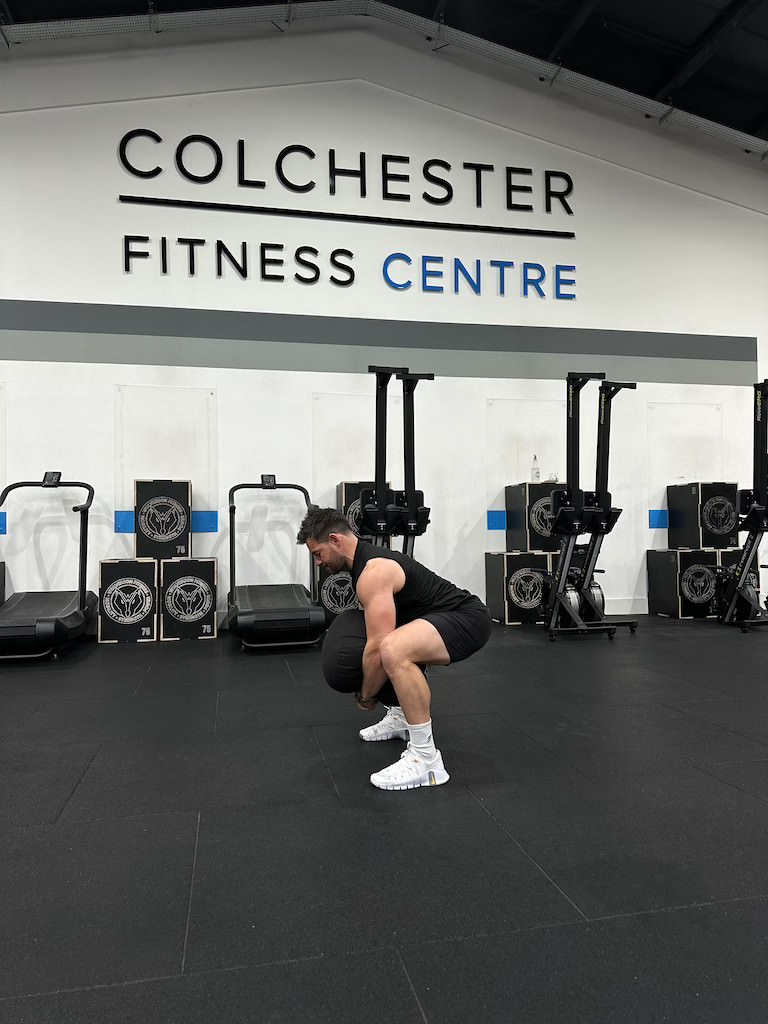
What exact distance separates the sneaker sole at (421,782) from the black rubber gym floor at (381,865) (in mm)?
44

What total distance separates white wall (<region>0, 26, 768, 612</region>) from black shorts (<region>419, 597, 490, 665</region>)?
387 cm

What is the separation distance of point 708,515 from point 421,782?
5377 mm

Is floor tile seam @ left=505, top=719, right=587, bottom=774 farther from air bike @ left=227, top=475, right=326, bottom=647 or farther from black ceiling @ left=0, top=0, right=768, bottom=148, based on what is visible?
black ceiling @ left=0, top=0, right=768, bottom=148

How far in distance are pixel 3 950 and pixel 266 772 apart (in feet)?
4.03

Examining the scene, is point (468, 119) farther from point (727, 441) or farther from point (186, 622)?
point (186, 622)

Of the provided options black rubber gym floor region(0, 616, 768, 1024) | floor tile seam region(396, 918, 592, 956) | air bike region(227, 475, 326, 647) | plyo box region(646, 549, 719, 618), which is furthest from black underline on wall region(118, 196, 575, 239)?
floor tile seam region(396, 918, 592, 956)

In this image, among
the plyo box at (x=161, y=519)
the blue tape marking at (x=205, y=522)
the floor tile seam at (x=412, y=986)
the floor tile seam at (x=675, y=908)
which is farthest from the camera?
the blue tape marking at (x=205, y=522)

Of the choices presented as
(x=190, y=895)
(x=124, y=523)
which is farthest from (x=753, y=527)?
(x=190, y=895)

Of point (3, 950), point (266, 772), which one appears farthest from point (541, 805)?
point (3, 950)

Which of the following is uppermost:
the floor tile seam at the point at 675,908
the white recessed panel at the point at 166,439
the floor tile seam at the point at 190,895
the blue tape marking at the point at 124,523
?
the white recessed panel at the point at 166,439

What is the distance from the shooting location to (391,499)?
5910mm

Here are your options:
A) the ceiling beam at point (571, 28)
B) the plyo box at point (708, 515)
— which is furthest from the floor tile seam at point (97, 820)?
the ceiling beam at point (571, 28)

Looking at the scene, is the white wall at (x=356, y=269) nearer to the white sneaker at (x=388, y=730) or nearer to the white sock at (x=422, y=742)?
the white sneaker at (x=388, y=730)

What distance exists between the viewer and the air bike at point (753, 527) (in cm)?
628
